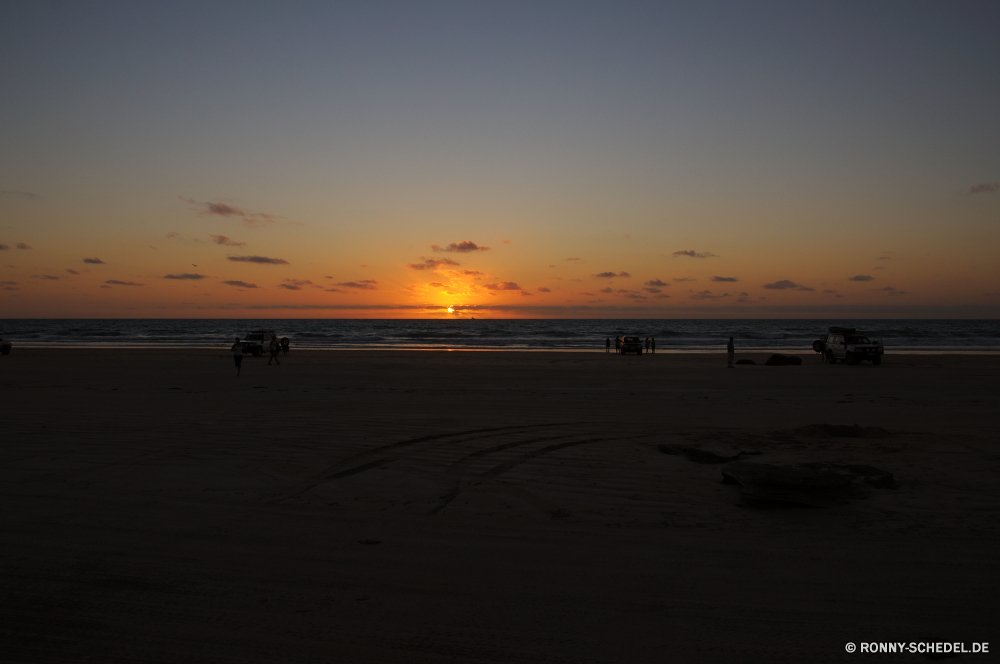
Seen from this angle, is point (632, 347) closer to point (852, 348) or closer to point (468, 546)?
point (852, 348)

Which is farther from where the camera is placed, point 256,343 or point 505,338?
point 505,338

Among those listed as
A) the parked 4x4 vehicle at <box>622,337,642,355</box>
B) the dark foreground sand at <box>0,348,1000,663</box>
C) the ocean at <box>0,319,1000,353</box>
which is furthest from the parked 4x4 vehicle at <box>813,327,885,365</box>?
the dark foreground sand at <box>0,348,1000,663</box>

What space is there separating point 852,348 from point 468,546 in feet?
99.9

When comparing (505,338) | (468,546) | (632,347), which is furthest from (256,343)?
(505,338)

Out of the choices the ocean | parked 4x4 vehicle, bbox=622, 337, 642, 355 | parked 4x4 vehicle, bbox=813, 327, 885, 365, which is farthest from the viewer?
the ocean

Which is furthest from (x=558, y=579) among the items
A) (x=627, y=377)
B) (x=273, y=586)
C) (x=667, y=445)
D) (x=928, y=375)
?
(x=928, y=375)

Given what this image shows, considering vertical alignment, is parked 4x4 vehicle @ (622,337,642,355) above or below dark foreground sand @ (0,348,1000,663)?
above

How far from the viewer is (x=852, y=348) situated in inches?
1169

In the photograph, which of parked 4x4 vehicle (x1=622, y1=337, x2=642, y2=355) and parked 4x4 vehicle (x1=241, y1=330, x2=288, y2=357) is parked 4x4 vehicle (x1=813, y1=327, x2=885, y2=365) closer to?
parked 4x4 vehicle (x1=622, y1=337, x2=642, y2=355)

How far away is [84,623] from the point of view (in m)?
3.71

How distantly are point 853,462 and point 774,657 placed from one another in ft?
16.8

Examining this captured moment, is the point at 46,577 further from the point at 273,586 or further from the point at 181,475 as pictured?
the point at 181,475

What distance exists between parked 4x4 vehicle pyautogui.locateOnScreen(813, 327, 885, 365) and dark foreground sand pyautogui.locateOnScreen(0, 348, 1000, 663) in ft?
69.7

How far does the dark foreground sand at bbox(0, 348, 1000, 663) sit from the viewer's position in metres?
3.57
